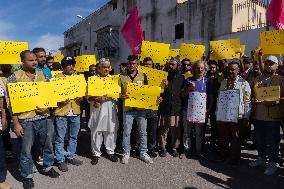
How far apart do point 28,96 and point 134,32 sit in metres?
5.20

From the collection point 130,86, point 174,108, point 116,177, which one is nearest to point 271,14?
point 174,108

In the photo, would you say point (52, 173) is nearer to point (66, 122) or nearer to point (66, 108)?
point (66, 122)

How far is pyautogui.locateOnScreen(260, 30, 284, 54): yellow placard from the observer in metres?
6.29

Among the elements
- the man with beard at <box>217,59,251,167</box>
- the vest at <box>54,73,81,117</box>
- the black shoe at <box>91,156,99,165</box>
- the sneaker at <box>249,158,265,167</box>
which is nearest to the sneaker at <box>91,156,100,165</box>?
the black shoe at <box>91,156,99,165</box>

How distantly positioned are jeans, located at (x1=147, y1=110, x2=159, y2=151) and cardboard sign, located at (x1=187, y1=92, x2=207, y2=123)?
0.73 metres

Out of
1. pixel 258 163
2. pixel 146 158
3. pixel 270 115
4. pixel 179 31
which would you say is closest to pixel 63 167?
pixel 146 158

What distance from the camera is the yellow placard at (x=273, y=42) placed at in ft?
20.6

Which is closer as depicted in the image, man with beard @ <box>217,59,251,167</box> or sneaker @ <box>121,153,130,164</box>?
man with beard @ <box>217,59,251,167</box>

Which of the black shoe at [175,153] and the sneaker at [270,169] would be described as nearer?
the sneaker at [270,169]

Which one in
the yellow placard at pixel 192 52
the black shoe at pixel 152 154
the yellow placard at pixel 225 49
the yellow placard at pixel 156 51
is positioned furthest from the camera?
the yellow placard at pixel 192 52

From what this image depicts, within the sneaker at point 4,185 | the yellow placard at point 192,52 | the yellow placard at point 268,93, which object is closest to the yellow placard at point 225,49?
the yellow placard at point 192,52

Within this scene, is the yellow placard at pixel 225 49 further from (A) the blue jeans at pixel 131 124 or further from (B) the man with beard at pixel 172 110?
(A) the blue jeans at pixel 131 124

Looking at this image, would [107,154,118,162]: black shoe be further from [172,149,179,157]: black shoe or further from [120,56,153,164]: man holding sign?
[172,149,179,157]: black shoe

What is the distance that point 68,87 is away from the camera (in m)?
5.61
